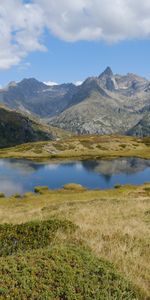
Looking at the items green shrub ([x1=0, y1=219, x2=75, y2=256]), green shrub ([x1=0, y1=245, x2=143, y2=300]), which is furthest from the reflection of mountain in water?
green shrub ([x1=0, y1=245, x2=143, y2=300])

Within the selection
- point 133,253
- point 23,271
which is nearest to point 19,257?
point 23,271

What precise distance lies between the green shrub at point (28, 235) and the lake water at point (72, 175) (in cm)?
8302

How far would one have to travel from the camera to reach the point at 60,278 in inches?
345

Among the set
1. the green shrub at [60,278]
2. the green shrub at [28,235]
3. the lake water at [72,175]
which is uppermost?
the green shrub at [60,278]

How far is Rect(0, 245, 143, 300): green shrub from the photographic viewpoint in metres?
8.13

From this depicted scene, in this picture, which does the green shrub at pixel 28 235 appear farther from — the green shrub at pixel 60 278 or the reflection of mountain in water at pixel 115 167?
the reflection of mountain in water at pixel 115 167

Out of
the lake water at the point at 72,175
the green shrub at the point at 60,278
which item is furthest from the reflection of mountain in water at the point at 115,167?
the green shrub at the point at 60,278

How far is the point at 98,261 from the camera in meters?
10.2

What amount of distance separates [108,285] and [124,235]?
6.70m

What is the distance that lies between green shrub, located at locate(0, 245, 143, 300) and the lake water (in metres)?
88.9

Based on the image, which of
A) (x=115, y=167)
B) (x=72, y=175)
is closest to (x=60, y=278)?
(x=72, y=175)

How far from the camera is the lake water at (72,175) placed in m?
111

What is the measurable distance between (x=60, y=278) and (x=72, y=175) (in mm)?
124149

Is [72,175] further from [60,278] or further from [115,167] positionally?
[60,278]
